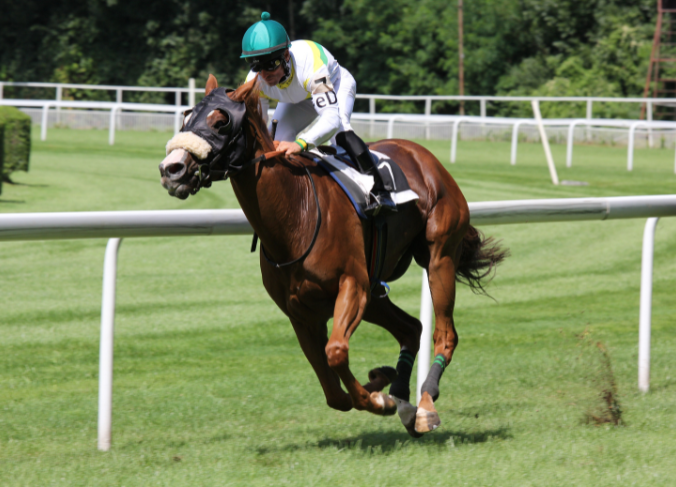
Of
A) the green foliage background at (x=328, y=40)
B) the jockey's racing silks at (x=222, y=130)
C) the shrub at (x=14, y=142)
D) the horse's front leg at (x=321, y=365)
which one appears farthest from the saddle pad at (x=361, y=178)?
the green foliage background at (x=328, y=40)

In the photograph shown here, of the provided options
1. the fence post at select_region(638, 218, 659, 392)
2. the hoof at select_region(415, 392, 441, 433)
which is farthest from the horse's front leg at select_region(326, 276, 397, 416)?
the fence post at select_region(638, 218, 659, 392)

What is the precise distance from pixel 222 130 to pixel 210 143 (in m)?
0.08

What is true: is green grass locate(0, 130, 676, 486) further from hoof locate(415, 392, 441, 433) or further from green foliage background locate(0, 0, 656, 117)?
green foliage background locate(0, 0, 656, 117)

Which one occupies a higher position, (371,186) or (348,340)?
(371,186)

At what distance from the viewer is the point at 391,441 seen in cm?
388

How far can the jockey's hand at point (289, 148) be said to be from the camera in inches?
132

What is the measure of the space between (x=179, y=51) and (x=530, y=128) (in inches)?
784

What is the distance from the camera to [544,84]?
1314 inches

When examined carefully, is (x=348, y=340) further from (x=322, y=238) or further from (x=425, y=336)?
(x=425, y=336)

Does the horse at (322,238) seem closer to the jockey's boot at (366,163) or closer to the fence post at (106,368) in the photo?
the jockey's boot at (366,163)

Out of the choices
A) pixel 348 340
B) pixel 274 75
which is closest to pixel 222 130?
pixel 274 75

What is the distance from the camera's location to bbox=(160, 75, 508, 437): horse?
3.05 m

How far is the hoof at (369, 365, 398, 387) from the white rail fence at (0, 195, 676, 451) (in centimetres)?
50

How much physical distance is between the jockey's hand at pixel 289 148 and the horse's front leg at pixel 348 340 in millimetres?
535
